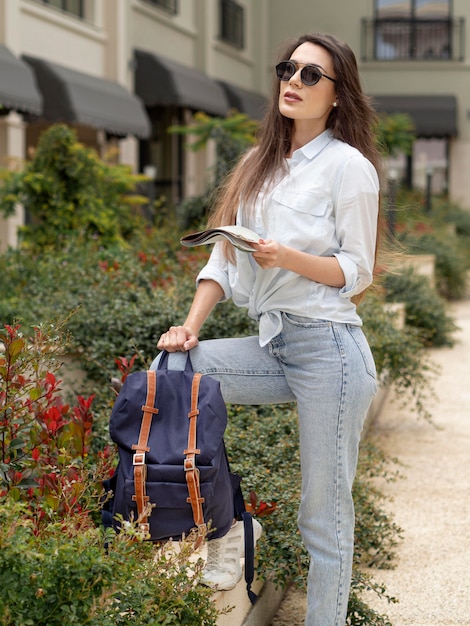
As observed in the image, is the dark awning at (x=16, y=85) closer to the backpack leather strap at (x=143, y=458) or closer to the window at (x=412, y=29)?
the backpack leather strap at (x=143, y=458)

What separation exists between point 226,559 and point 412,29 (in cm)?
2637

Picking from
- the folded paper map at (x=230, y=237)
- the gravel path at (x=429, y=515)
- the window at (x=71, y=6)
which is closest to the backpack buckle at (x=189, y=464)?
the folded paper map at (x=230, y=237)

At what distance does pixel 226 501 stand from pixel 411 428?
14.6 feet

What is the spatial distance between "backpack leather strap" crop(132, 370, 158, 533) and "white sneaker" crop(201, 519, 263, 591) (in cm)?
32

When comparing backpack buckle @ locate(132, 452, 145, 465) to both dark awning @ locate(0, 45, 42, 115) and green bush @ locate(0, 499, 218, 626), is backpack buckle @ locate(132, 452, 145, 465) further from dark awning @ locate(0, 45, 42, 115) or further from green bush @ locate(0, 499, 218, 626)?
dark awning @ locate(0, 45, 42, 115)

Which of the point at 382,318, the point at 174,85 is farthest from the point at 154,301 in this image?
the point at 174,85

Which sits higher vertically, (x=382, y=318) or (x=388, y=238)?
(x=388, y=238)

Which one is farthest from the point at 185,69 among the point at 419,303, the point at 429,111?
the point at 419,303

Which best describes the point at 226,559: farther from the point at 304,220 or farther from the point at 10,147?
the point at 10,147

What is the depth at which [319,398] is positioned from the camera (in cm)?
274

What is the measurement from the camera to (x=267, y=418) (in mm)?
4598

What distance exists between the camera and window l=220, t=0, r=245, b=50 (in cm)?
2302

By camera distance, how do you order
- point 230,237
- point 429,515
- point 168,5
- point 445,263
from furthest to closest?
1. point 168,5
2. point 445,263
3. point 429,515
4. point 230,237

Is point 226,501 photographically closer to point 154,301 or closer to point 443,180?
point 154,301
